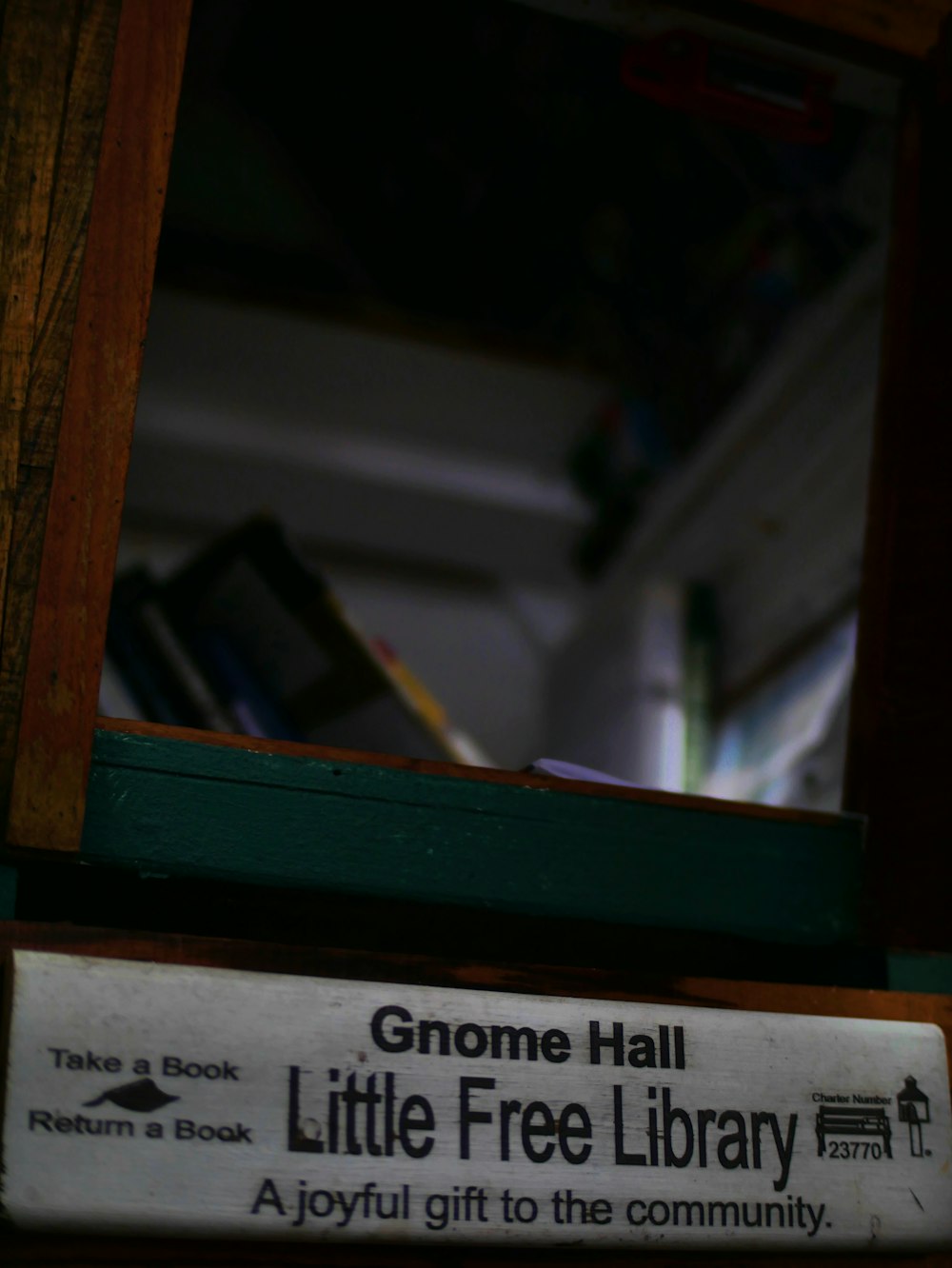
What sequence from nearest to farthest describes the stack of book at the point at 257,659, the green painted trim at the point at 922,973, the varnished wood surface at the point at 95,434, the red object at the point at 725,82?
the varnished wood surface at the point at 95,434
the green painted trim at the point at 922,973
the red object at the point at 725,82
the stack of book at the point at 257,659

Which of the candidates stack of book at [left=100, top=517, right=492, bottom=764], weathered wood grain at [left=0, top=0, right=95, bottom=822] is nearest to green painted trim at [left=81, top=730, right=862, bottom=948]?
weathered wood grain at [left=0, top=0, right=95, bottom=822]

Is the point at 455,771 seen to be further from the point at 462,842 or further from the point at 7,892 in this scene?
the point at 7,892

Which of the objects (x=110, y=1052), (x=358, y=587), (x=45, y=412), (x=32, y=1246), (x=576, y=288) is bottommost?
(x=32, y=1246)

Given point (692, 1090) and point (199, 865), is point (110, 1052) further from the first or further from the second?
point (692, 1090)

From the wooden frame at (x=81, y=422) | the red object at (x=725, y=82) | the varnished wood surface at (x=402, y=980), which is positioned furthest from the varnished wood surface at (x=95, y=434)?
the red object at (x=725, y=82)

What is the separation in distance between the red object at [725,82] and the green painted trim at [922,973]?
0.81 m

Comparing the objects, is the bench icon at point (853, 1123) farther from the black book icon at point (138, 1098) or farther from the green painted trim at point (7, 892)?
the green painted trim at point (7, 892)

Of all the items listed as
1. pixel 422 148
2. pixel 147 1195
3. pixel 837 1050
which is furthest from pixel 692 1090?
pixel 422 148

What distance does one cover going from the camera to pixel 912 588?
1.16 metres

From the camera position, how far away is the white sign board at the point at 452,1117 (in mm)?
769

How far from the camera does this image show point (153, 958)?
847 mm

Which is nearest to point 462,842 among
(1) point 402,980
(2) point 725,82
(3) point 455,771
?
(3) point 455,771

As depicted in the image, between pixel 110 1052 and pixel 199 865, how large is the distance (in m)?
0.19

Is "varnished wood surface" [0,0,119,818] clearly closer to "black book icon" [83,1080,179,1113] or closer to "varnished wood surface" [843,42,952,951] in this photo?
"black book icon" [83,1080,179,1113]
